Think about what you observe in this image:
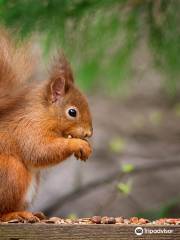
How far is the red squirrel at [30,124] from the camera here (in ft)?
9.97

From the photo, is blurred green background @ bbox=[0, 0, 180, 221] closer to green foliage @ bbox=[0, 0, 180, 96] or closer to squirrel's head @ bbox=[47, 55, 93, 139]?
green foliage @ bbox=[0, 0, 180, 96]

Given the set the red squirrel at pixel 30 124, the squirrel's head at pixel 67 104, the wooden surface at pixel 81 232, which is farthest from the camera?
the squirrel's head at pixel 67 104

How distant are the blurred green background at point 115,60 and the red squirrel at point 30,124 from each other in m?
0.16

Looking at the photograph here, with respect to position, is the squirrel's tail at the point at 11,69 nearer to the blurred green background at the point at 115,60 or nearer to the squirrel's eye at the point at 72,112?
the blurred green background at the point at 115,60

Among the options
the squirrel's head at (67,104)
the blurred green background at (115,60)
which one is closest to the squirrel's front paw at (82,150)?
the squirrel's head at (67,104)

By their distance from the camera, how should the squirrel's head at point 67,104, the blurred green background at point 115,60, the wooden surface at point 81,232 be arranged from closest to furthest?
the wooden surface at point 81,232
the squirrel's head at point 67,104
the blurred green background at point 115,60

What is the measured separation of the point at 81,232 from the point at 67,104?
2.72 ft

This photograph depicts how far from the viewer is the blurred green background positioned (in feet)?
11.3

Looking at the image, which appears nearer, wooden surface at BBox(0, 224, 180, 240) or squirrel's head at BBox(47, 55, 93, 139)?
wooden surface at BBox(0, 224, 180, 240)

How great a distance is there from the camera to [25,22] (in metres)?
3.34

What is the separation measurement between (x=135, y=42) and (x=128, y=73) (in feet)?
1.74

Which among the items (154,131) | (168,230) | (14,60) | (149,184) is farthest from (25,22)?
(154,131)

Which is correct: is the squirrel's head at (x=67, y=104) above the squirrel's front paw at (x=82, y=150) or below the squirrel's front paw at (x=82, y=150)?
above

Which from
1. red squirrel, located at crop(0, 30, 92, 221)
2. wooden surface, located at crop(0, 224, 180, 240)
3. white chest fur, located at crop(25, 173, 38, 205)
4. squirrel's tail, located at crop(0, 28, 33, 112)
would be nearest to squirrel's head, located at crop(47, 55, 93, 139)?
red squirrel, located at crop(0, 30, 92, 221)
